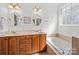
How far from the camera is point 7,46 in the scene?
2514mm

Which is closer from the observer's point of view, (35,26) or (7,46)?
(35,26)

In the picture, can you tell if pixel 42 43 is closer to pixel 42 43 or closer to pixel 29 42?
pixel 42 43

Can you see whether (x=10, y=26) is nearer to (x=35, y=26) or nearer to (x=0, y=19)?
(x=0, y=19)

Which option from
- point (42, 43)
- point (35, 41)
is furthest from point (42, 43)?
point (35, 41)

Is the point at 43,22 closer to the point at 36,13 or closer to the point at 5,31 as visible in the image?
the point at 36,13

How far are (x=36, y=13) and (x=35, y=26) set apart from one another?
21 centimetres

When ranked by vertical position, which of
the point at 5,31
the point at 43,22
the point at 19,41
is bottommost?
the point at 19,41

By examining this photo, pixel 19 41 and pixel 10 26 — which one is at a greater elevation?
pixel 10 26

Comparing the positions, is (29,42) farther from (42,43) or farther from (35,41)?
(42,43)
